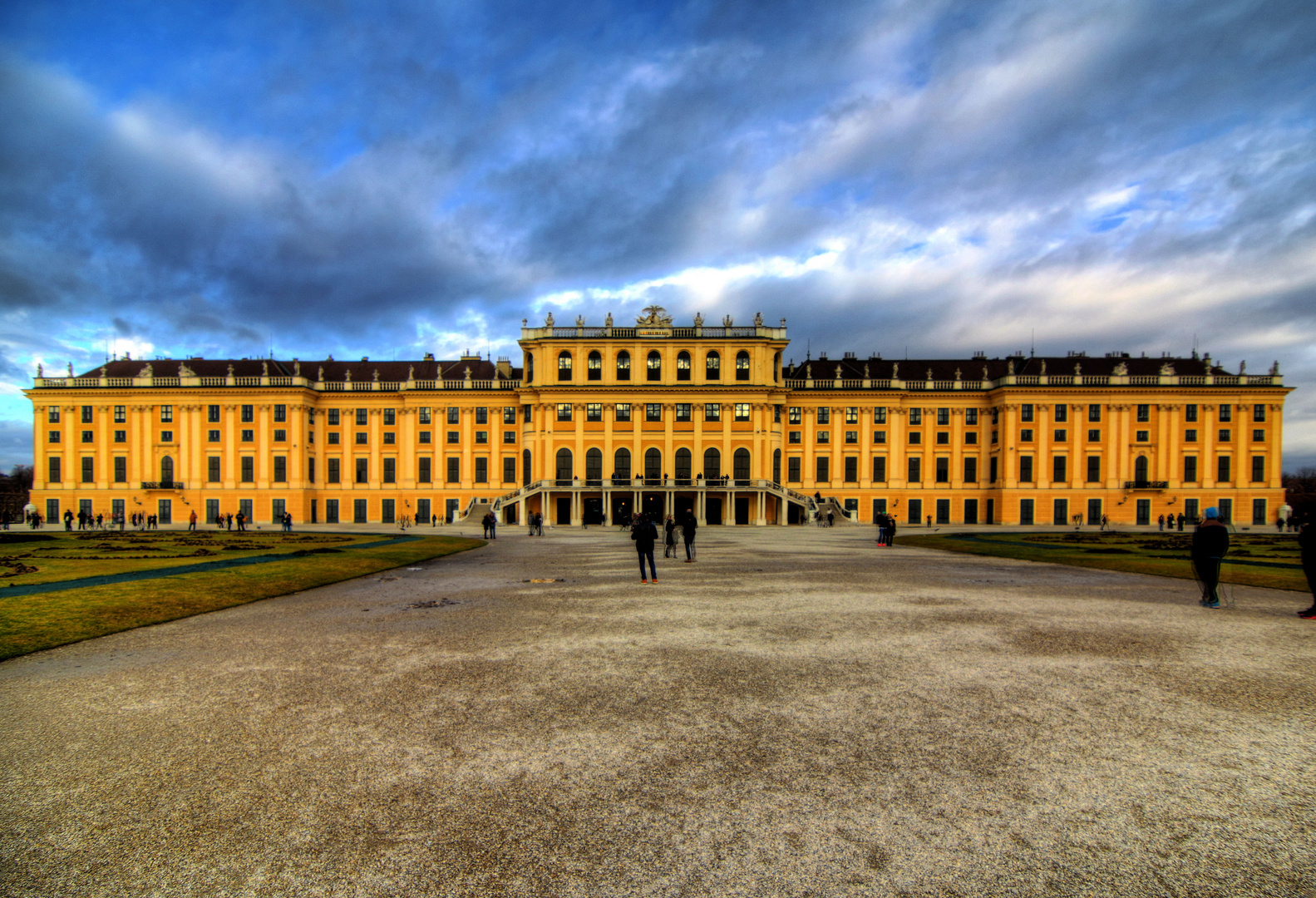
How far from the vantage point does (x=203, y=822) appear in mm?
4996

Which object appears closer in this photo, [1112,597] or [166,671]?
[166,671]

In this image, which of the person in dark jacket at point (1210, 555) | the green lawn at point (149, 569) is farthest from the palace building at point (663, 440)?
the person in dark jacket at point (1210, 555)

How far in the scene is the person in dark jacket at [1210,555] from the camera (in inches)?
565

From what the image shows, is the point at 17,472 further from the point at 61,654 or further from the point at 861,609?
the point at 861,609

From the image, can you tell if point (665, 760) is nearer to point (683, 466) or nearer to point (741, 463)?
point (683, 466)

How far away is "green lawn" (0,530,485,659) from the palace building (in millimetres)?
26999

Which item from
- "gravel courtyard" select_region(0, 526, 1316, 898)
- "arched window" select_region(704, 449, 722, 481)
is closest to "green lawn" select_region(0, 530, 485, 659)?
"gravel courtyard" select_region(0, 526, 1316, 898)

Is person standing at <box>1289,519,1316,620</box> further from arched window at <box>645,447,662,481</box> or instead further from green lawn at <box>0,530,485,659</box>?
arched window at <box>645,447,662,481</box>

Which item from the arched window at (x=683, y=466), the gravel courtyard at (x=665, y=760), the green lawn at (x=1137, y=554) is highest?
the arched window at (x=683, y=466)

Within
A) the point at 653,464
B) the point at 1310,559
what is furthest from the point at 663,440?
the point at 1310,559

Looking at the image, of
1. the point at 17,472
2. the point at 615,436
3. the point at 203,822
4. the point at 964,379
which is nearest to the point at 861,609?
the point at 203,822

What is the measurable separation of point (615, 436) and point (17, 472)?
139 m

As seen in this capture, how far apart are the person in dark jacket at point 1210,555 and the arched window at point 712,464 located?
48.0 m

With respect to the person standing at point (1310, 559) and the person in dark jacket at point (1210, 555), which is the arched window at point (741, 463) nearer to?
the person in dark jacket at point (1210, 555)
